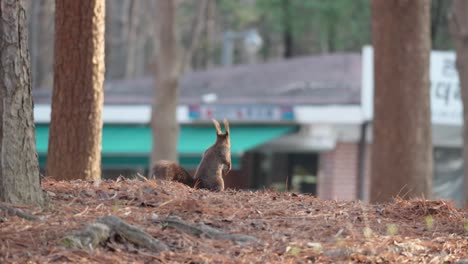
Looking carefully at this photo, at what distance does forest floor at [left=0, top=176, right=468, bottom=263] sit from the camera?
5.66 meters

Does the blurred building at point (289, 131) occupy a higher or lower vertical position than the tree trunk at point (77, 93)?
lower

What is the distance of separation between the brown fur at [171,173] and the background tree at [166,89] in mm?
10091

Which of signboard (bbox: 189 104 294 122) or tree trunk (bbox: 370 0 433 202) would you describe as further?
signboard (bbox: 189 104 294 122)

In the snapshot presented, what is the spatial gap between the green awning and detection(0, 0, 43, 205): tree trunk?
14.5m

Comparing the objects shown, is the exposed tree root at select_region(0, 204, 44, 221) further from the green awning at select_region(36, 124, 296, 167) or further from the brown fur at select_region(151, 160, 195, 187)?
the green awning at select_region(36, 124, 296, 167)

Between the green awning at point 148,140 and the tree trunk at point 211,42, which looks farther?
the tree trunk at point 211,42

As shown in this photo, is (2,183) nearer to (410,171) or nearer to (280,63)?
(410,171)

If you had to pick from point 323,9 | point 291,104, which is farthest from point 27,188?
point 323,9

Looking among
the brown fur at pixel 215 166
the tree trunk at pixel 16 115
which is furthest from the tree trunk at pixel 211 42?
the tree trunk at pixel 16 115

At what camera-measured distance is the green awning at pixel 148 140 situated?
2145 cm

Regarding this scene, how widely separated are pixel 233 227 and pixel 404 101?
22.7ft

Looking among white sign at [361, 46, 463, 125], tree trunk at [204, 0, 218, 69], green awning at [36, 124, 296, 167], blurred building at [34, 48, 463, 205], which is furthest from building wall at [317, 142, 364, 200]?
tree trunk at [204, 0, 218, 69]

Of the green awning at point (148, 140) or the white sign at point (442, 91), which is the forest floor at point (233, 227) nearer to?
the green awning at point (148, 140)

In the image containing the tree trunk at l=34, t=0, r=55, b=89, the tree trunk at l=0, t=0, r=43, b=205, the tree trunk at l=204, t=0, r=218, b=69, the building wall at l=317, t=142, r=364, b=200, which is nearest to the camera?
the tree trunk at l=0, t=0, r=43, b=205
